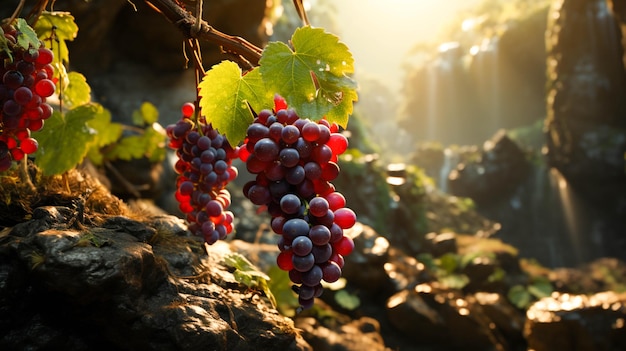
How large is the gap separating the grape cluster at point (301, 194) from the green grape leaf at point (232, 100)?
3 centimetres

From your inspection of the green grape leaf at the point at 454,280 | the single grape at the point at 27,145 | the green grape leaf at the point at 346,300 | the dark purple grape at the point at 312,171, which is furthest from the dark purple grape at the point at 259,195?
the green grape leaf at the point at 454,280

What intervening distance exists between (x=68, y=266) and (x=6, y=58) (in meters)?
0.57

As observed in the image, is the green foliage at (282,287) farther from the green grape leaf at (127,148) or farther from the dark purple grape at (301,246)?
the dark purple grape at (301,246)

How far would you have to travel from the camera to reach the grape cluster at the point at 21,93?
1.01m

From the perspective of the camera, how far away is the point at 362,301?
17.8ft

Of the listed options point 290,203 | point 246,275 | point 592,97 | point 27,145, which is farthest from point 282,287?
point 592,97

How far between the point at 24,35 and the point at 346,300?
4.49 metres

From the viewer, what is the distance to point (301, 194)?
2.78 ft

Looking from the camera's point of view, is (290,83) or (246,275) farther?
(246,275)

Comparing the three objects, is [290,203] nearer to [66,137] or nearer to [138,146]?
[66,137]

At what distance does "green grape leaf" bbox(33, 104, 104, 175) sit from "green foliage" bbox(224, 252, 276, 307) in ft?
2.09

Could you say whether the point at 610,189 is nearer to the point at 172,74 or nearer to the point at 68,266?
the point at 172,74

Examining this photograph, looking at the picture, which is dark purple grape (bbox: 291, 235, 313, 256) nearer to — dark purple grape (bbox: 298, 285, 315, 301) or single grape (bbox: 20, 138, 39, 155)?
dark purple grape (bbox: 298, 285, 315, 301)

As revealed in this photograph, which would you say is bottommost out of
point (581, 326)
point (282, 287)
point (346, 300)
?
point (282, 287)
